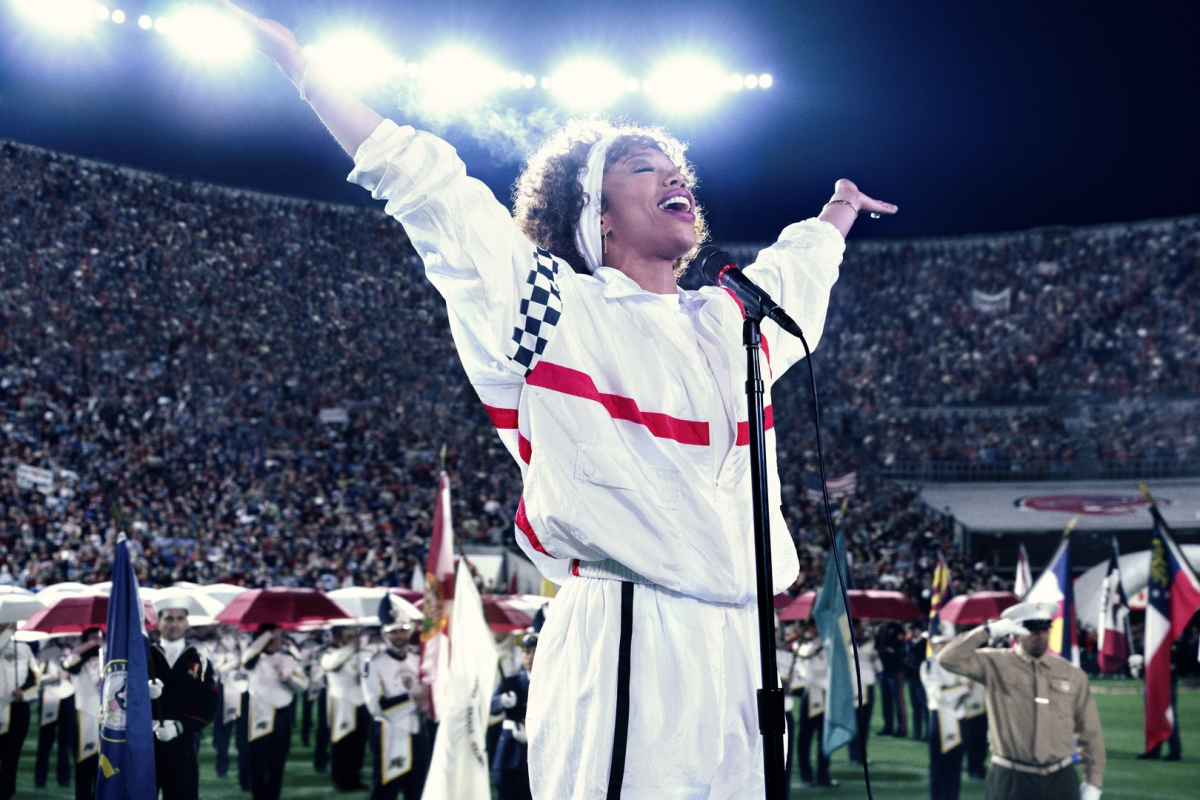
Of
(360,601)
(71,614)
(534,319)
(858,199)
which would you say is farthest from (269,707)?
(534,319)

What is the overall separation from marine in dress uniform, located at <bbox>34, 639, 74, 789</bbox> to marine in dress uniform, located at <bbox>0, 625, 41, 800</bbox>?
0.19 m

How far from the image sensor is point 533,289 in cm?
211

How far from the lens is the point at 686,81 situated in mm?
18047

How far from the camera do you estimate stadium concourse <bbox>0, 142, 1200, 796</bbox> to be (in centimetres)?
2259

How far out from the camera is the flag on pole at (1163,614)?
440 inches

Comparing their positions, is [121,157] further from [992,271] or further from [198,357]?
[992,271]

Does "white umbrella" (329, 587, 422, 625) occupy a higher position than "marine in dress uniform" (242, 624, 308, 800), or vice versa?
"white umbrella" (329, 587, 422, 625)

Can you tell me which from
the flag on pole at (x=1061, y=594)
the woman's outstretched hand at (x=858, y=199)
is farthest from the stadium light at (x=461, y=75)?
the woman's outstretched hand at (x=858, y=199)

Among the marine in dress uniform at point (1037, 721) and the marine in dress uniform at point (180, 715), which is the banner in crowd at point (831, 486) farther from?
the marine in dress uniform at point (180, 715)

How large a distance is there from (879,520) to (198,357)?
16455mm

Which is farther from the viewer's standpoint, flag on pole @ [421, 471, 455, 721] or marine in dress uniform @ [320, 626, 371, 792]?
marine in dress uniform @ [320, 626, 371, 792]

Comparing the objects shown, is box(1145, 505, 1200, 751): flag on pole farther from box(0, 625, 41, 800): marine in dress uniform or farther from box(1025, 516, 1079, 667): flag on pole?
box(0, 625, 41, 800): marine in dress uniform

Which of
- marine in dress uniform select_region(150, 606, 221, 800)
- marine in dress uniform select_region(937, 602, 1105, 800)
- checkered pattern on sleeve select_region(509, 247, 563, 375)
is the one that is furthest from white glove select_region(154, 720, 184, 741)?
checkered pattern on sleeve select_region(509, 247, 563, 375)

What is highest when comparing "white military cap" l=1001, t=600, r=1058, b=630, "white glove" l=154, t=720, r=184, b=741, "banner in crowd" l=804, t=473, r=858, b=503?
→ "banner in crowd" l=804, t=473, r=858, b=503
